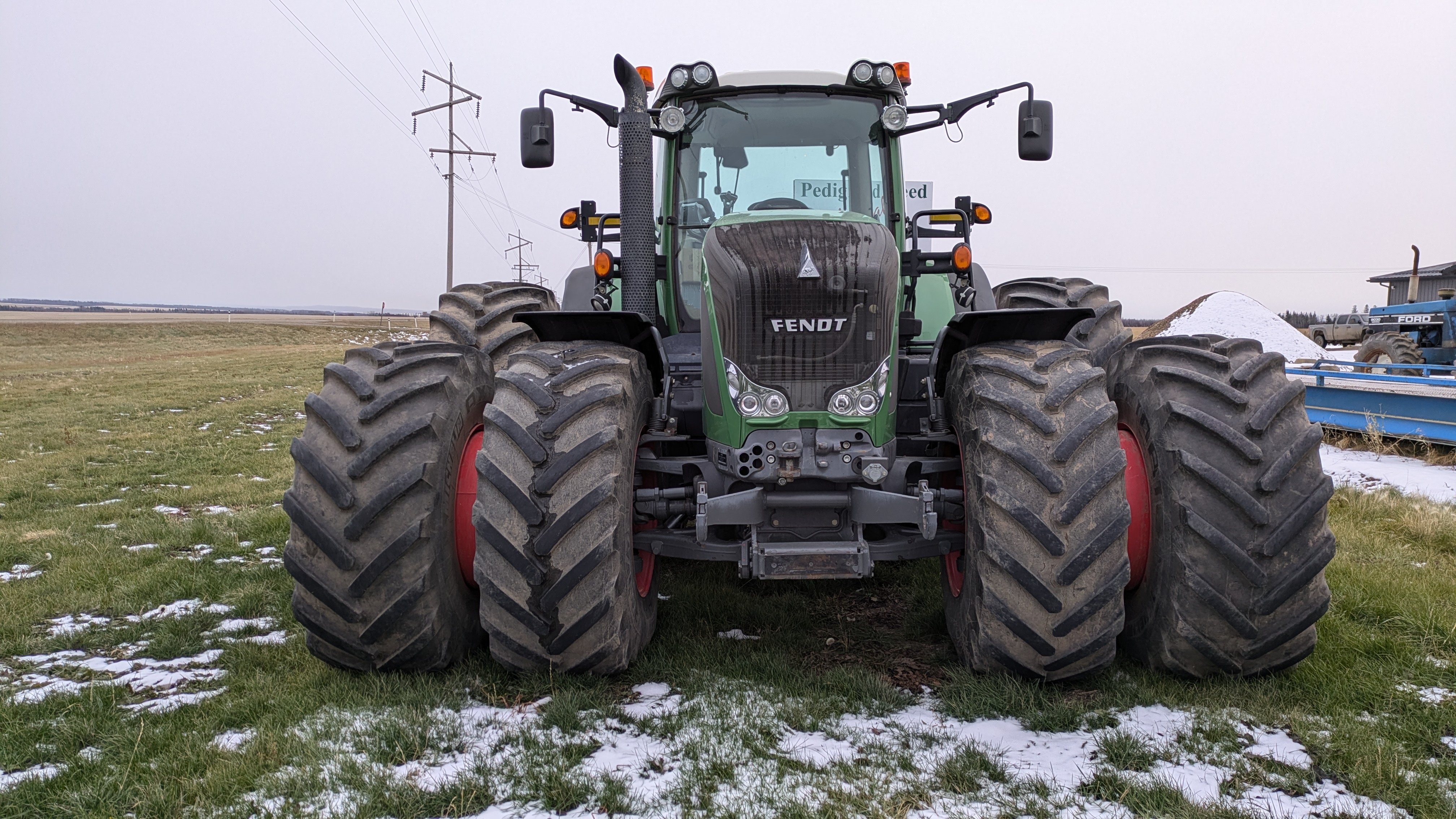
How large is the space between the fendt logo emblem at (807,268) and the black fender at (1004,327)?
0.70 m

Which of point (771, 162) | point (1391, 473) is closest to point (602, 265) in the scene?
point (771, 162)

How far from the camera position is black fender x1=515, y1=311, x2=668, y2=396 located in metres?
3.81

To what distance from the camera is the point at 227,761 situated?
2971mm

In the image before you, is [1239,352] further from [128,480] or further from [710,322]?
[128,480]

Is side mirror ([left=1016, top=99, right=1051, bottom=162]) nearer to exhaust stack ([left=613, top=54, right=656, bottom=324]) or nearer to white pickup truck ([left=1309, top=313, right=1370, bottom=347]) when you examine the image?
exhaust stack ([left=613, top=54, right=656, bottom=324])

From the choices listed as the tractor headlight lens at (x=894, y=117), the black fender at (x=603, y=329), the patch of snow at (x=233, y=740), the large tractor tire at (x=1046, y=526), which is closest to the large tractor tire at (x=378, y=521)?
the patch of snow at (x=233, y=740)

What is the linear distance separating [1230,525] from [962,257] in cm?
177

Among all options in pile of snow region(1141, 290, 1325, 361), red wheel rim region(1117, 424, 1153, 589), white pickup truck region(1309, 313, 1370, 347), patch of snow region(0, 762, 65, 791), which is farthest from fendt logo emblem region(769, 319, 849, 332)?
white pickup truck region(1309, 313, 1370, 347)

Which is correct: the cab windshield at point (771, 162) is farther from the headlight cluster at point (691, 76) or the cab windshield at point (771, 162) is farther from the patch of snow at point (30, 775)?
the patch of snow at point (30, 775)

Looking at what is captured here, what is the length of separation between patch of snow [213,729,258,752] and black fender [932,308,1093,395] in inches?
76.0

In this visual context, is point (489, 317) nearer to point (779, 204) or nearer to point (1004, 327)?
point (779, 204)

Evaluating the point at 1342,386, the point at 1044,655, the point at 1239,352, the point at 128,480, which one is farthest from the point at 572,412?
the point at 1342,386

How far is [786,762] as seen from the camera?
2.95 metres

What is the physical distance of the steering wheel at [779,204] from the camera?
4.56m
